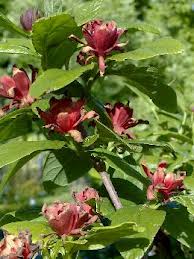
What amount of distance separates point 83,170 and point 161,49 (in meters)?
0.26

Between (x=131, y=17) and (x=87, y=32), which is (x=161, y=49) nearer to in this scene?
(x=87, y=32)

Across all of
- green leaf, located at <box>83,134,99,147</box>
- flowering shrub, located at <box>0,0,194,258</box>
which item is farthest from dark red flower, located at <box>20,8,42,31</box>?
green leaf, located at <box>83,134,99,147</box>

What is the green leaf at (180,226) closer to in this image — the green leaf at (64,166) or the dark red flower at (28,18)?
the green leaf at (64,166)

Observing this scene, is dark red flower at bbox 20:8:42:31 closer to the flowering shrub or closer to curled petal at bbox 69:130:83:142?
the flowering shrub

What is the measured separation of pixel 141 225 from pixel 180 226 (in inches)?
5.7

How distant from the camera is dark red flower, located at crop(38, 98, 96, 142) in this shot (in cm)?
108

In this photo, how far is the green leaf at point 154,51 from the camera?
3.48 ft

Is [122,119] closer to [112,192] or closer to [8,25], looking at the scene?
[112,192]

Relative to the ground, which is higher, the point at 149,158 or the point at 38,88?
the point at 38,88

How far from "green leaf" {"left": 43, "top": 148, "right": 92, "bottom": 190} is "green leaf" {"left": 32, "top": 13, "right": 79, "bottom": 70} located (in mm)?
155

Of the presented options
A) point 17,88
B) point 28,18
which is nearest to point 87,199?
point 17,88

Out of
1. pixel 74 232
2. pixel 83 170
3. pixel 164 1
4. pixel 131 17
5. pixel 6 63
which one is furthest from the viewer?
→ pixel 6 63

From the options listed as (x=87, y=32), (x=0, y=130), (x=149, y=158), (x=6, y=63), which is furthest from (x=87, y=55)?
(x=6, y=63)

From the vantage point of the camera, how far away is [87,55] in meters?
1.12
